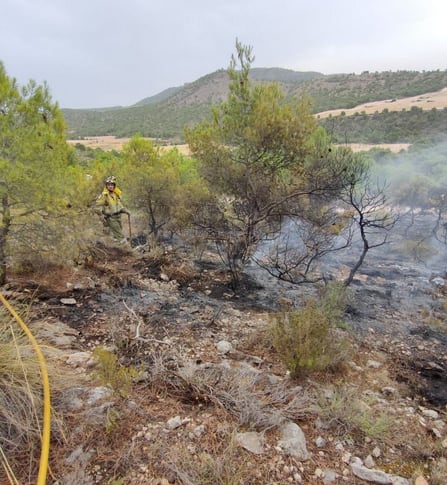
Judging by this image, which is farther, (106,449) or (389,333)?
(389,333)

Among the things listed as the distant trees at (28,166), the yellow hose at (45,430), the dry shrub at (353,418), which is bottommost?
the dry shrub at (353,418)

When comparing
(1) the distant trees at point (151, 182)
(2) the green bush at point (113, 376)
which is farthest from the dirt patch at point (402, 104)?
(2) the green bush at point (113, 376)

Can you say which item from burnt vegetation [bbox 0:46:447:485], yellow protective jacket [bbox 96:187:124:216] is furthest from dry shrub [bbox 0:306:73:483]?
yellow protective jacket [bbox 96:187:124:216]

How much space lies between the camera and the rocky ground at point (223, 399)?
230 centimetres

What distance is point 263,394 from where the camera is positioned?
3.08m

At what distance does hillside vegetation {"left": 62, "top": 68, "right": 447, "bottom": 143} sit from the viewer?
95.2 ft

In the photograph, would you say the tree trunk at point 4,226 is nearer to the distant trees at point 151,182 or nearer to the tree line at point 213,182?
the tree line at point 213,182

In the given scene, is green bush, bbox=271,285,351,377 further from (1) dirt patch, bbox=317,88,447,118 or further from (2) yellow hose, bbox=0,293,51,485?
(1) dirt patch, bbox=317,88,447,118

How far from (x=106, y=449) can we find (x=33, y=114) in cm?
442

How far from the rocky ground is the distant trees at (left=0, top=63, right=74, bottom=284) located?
99cm

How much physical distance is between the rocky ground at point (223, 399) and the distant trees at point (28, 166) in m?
0.99

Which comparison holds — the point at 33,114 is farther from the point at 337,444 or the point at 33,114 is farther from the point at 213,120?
the point at 337,444

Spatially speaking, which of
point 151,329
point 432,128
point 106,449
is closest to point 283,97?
point 151,329

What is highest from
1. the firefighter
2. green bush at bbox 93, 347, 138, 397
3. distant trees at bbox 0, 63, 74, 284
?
distant trees at bbox 0, 63, 74, 284
